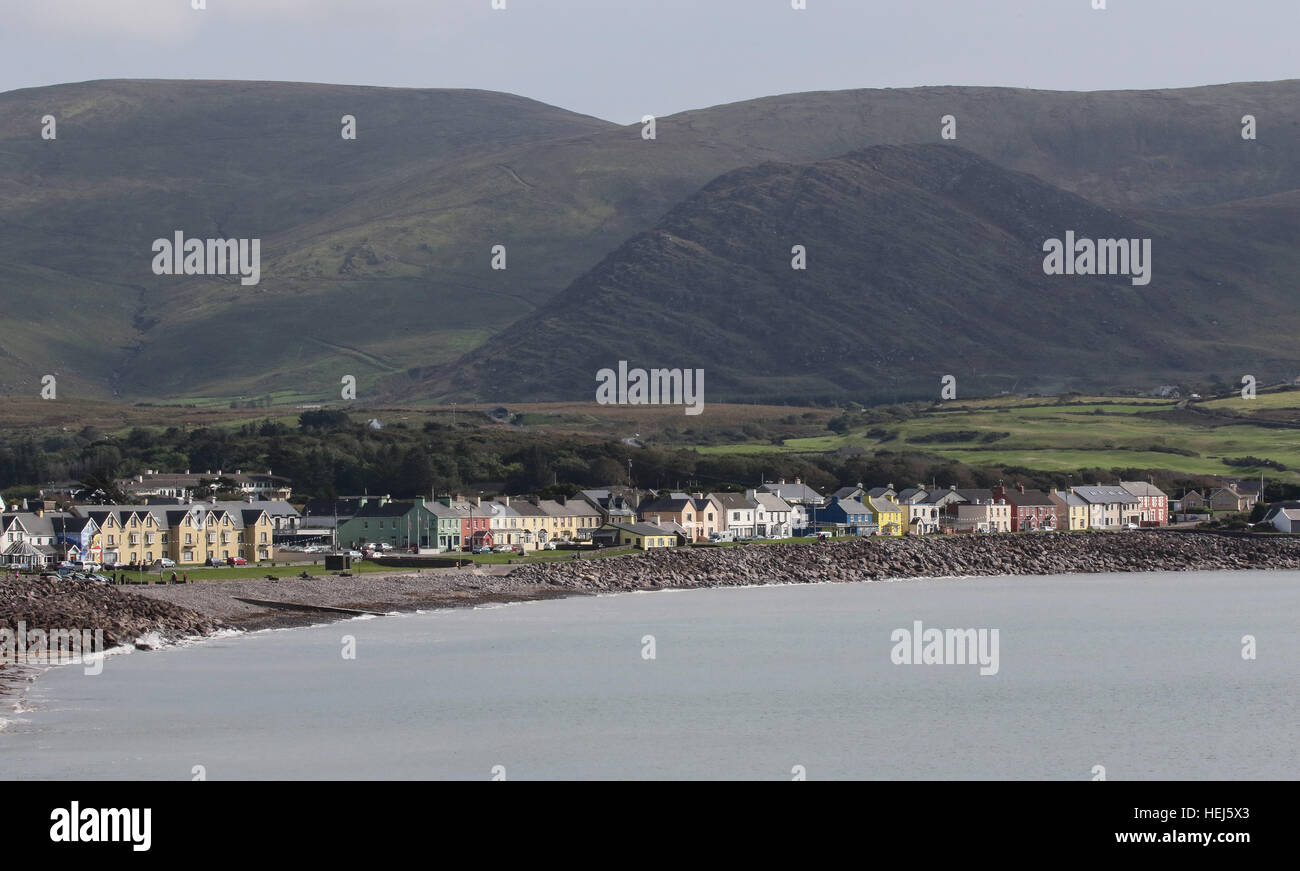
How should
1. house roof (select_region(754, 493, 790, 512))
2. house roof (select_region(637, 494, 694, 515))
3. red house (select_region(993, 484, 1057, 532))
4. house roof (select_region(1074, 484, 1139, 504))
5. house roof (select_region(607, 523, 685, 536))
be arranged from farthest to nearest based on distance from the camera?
house roof (select_region(1074, 484, 1139, 504)), red house (select_region(993, 484, 1057, 532)), house roof (select_region(754, 493, 790, 512)), house roof (select_region(637, 494, 694, 515)), house roof (select_region(607, 523, 685, 536))

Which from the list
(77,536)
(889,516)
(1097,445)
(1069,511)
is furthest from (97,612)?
(1097,445)

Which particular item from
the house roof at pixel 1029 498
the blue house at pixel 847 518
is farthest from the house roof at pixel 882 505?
the house roof at pixel 1029 498

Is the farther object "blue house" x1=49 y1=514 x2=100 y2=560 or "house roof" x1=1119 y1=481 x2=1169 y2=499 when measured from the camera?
"house roof" x1=1119 y1=481 x2=1169 y2=499

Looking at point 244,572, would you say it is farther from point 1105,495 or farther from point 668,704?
point 1105,495

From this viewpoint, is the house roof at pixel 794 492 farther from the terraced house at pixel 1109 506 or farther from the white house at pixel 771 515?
the terraced house at pixel 1109 506

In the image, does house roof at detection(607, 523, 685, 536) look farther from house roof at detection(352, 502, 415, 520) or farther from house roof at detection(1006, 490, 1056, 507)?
house roof at detection(1006, 490, 1056, 507)

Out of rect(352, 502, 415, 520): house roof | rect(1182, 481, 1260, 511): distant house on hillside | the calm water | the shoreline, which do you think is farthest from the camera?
rect(1182, 481, 1260, 511): distant house on hillside

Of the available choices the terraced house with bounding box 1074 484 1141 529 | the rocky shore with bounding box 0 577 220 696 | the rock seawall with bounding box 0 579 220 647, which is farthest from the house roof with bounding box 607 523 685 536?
the rock seawall with bounding box 0 579 220 647
